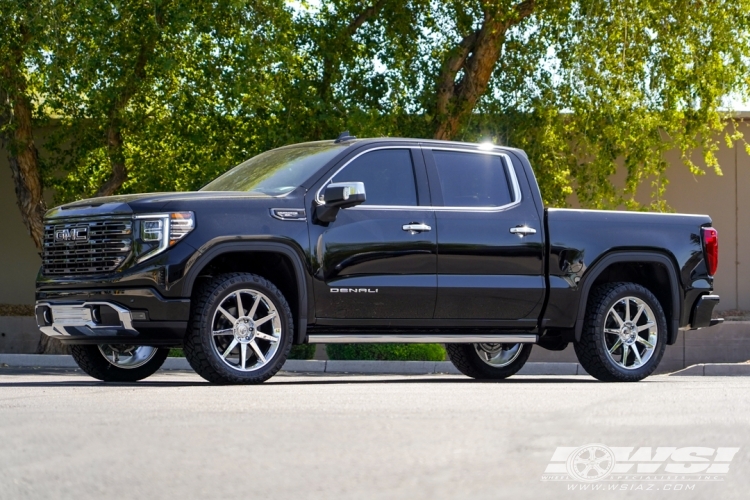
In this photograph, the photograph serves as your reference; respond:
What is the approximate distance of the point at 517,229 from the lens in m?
10.7

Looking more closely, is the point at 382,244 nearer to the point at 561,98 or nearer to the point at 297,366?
the point at 297,366

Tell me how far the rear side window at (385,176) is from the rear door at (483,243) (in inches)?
8.3

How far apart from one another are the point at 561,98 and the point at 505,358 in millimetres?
8433

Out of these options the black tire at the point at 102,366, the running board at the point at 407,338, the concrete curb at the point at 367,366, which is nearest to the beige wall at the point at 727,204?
the concrete curb at the point at 367,366

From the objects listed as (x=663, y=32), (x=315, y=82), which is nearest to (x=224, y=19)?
(x=315, y=82)

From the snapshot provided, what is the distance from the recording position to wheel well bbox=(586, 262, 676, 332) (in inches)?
453

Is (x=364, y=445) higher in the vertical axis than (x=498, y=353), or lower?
higher

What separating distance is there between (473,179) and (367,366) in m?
6.40

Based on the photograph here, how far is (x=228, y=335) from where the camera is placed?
9.49 metres

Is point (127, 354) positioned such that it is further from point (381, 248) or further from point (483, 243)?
point (483, 243)

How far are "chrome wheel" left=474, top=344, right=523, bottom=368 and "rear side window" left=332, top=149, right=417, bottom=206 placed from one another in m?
2.47

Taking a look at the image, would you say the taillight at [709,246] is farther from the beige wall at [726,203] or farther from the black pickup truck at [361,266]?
the beige wall at [726,203]

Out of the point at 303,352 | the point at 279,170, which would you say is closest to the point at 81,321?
the point at 279,170

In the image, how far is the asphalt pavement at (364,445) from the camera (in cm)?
462
